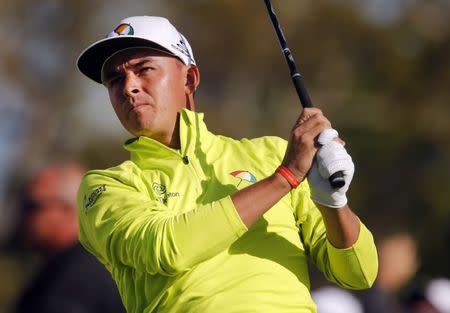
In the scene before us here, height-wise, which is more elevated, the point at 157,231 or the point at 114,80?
the point at 114,80

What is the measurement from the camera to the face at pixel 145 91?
6.37 m

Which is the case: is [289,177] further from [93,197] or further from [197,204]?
[93,197]

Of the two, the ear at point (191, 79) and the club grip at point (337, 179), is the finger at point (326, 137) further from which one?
Answer: the ear at point (191, 79)

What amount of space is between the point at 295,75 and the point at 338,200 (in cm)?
70

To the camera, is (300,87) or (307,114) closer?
(307,114)

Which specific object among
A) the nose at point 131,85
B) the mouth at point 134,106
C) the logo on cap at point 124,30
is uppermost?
the logo on cap at point 124,30

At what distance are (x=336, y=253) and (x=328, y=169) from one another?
1.79 feet

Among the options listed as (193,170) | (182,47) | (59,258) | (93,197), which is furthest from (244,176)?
(59,258)

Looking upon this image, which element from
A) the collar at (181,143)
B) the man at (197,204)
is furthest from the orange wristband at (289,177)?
the collar at (181,143)

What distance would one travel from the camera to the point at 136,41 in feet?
21.1

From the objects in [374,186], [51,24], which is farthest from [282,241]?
[51,24]

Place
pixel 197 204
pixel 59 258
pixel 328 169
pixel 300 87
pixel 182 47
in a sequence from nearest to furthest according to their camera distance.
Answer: pixel 328 169 → pixel 197 204 → pixel 300 87 → pixel 182 47 → pixel 59 258

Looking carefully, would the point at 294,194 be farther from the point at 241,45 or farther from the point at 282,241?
the point at 241,45

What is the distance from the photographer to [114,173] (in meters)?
6.24
